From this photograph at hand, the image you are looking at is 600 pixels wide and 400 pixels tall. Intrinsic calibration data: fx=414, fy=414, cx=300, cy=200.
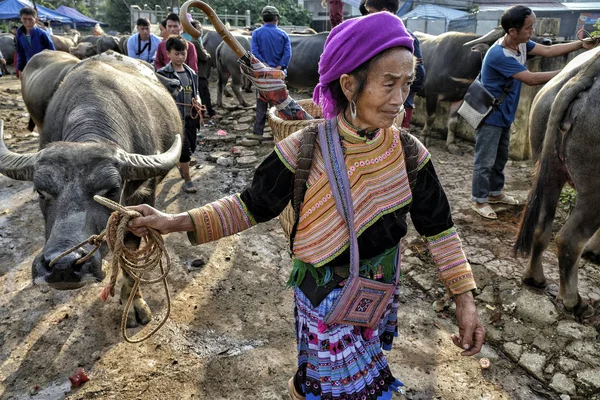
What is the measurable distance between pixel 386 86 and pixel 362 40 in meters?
0.16

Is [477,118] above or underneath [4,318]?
above

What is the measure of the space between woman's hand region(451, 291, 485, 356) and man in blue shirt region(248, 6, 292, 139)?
5.50 metres

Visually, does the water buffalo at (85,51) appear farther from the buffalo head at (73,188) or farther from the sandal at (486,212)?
the sandal at (486,212)

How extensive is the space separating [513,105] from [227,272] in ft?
10.5

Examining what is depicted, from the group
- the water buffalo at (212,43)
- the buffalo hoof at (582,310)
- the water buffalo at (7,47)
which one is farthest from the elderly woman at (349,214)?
the water buffalo at (7,47)

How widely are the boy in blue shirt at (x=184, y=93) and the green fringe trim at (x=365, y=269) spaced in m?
3.48

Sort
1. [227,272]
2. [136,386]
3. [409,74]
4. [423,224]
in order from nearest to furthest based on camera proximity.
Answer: [409,74] < [423,224] < [136,386] < [227,272]

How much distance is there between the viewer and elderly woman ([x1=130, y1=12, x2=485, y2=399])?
138cm

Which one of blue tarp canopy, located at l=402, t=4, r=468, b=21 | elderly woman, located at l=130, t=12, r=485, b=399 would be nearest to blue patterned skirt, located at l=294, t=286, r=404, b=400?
elderly woman, located at l=130, t=12, r=485, b=399

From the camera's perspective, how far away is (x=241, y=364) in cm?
259

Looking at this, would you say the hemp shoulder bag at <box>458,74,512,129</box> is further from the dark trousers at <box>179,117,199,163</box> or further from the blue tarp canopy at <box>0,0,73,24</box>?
the blue tarp canopy at <box>0,0,73,24</box>

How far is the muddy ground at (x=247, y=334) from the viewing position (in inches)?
95.7

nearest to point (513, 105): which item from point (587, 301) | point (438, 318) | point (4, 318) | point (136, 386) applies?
point (587, 301)

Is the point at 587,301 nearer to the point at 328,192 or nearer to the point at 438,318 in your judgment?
the point at 438,318
